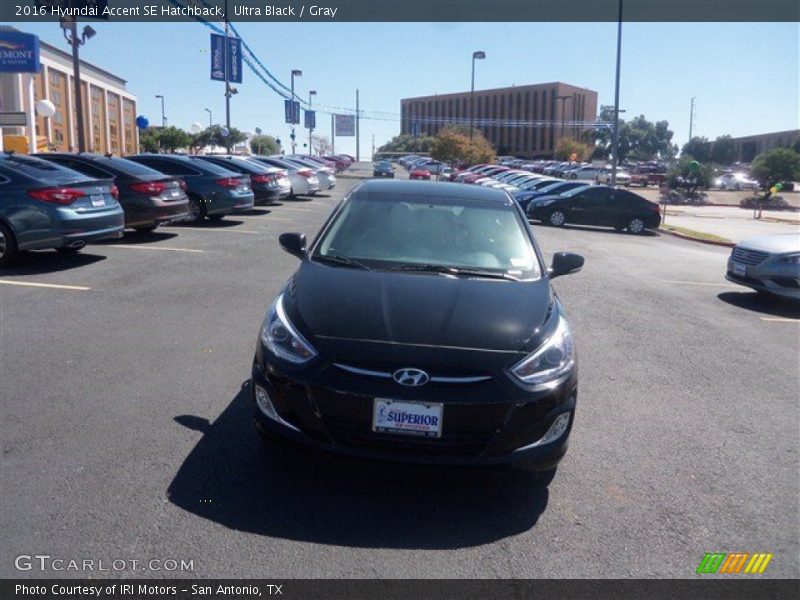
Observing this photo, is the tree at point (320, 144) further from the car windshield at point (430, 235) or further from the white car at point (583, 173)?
the car windshield at point (430, 235)

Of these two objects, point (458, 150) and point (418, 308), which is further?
point (458, 150)

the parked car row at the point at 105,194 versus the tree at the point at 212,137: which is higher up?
the tree at the point at 212,137

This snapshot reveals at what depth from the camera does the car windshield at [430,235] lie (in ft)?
16.8

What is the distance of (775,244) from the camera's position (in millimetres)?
10391

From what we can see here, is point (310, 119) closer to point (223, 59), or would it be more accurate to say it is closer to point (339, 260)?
point (223, 59)

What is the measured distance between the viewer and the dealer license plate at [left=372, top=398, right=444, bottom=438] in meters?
3.66

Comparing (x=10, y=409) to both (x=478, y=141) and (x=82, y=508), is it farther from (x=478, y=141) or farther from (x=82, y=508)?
(x=478, y=141)

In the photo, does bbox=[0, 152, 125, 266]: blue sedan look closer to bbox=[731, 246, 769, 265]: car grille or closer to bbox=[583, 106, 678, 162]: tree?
bbox=[731, 246, 769, 265]: car grille

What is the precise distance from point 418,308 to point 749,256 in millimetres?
7874

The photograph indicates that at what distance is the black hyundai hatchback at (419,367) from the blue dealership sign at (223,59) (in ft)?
96.7

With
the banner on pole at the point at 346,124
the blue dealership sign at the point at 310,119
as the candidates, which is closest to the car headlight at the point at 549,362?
the blue dealership sign at the point at 310,119

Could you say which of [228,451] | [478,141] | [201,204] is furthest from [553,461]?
[478,141]

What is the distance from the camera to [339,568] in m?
3.35

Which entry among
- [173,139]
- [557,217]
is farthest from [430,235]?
[173,139]
